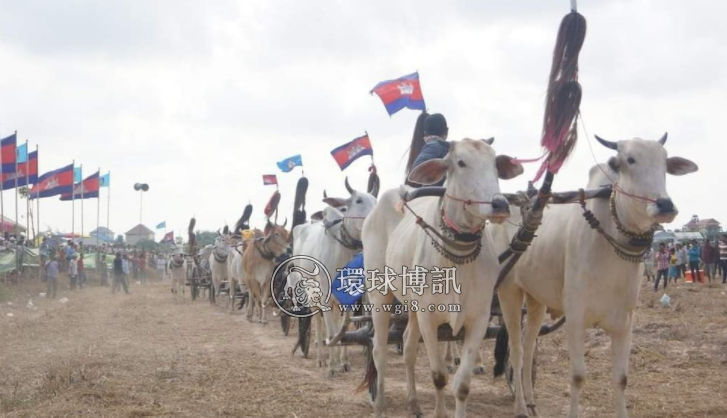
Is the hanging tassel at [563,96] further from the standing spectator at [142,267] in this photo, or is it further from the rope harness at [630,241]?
the standing spectator at [142,267]

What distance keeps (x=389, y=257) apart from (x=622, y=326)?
83.2 inches

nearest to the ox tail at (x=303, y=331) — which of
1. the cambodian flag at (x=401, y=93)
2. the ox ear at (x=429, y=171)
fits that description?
the cambodian flag at (x=401, y=93)

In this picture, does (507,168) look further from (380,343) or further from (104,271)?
(104,271)

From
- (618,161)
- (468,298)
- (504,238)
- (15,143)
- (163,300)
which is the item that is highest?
(15,143)

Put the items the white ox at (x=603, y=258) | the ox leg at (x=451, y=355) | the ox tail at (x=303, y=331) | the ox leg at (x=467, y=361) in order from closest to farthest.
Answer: the white ox at (x=603, y=258), the ox leg at (x=467, y=361), the ox leg at (x=451, y=355), the ox tail at (x=303, y=331)

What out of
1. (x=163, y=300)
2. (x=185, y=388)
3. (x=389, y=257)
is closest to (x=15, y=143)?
(x=163, y=300)

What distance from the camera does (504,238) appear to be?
7086 millimetres

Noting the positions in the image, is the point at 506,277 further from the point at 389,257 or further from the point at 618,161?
the point at 618,161

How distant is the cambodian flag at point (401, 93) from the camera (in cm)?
1145

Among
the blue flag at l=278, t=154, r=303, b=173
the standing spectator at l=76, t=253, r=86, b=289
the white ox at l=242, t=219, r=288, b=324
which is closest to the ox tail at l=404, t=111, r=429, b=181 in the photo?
the white ox at l=242, t=219, r=288, b=324

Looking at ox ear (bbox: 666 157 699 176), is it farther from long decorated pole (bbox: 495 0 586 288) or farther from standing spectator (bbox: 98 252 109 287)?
standing spectator (bbox: 98 252 109 287)

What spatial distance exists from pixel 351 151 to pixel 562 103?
934 centimetres

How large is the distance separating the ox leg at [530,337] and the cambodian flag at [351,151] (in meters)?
8.55

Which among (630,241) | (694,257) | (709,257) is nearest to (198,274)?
(694,257)
